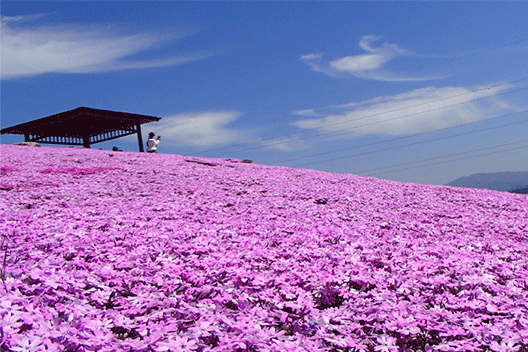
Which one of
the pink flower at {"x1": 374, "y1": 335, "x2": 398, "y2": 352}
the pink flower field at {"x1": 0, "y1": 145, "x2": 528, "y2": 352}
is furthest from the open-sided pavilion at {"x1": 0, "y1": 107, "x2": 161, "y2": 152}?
the pink flower at {"x1": 374, "y1": 335, "x2": 398, "y2": 352}

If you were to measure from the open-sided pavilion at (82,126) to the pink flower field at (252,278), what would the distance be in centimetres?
2233

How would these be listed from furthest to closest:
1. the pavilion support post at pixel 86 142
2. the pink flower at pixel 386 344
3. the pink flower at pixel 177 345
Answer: the pavilion support post at pixel 86 142
the pink flower at pixel 386 344
the pink flower at pixel 177 345

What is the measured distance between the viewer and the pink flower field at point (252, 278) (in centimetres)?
324

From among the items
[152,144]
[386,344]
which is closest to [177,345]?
[386,344]

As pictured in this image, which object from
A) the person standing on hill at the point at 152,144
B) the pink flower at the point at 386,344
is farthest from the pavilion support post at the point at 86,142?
the pink flower at the point at 386,344

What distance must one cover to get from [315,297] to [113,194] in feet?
27.4

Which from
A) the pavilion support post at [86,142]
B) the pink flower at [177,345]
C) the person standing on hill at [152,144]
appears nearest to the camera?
the pink flower at [177,345]

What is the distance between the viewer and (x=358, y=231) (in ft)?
25.1

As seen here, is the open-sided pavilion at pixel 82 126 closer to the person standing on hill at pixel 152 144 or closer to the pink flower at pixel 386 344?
the person standing on hill at pixel 152 144

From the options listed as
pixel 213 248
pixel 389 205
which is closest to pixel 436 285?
pixel 213 248

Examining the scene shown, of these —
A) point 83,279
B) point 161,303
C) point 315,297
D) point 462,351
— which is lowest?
point 462,351

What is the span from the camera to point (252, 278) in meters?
4.61

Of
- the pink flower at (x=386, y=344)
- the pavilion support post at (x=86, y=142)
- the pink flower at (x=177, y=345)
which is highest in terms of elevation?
the pavilion support post at (x=86, y=142)

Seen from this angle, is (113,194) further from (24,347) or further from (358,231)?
(24,347)
